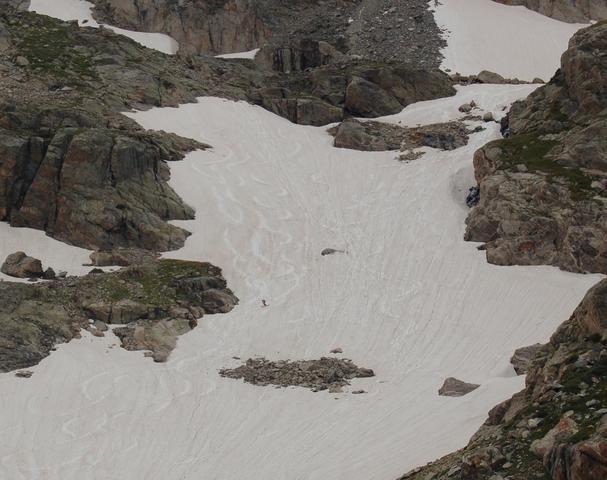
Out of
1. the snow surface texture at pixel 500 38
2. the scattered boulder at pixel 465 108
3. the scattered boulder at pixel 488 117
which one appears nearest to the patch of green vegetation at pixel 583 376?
the scattered boulder at pixel 488 117

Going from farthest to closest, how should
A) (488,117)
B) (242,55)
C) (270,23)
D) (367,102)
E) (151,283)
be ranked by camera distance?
1. (270,23)
2. (242,55)
3. (367,102)
4. (488,117)
5. (151,283)

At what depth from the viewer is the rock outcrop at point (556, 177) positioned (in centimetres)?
3959

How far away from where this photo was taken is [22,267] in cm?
3931

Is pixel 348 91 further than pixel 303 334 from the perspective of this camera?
Yes

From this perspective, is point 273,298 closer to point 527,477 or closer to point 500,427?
point 500,427

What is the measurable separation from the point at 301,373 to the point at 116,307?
10041 millimetres

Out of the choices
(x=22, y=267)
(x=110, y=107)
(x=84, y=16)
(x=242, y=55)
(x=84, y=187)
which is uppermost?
(x=84, y=16)

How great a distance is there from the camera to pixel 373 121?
216ft

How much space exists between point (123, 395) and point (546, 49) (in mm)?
73329

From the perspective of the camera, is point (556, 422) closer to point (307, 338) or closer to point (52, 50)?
point (307, 338)

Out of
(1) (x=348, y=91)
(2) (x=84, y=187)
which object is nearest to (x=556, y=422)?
(2) (x=84, y=187)

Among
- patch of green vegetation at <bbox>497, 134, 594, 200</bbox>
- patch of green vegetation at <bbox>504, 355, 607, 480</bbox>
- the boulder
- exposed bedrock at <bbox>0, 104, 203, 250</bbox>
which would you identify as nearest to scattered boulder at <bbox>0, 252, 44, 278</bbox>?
exposed bedrock at <bbox>0, 104, 203, 250</bbox>

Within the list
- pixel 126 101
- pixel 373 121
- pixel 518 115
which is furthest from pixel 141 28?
pixel 518 115

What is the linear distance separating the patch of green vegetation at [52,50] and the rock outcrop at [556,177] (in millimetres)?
33975
